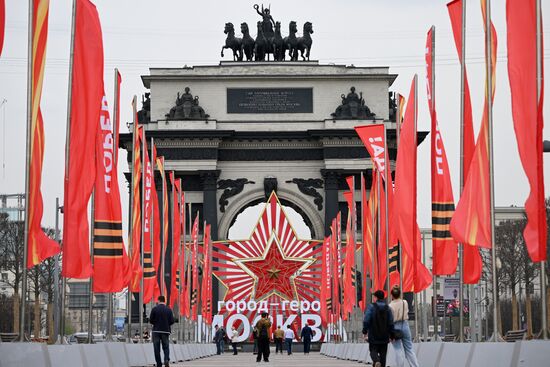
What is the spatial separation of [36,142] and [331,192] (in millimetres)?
66925

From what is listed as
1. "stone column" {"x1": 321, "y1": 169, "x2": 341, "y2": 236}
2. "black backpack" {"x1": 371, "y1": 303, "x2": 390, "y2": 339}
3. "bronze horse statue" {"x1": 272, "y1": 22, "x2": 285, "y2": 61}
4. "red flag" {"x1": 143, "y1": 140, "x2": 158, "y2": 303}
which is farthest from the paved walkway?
"bronze horse statue" {"x1": 272, "y1": 22, "x2": 285, "y2": 61}

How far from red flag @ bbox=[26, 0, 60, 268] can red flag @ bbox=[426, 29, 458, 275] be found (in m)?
11.3

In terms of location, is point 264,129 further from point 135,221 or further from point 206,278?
point 135,221

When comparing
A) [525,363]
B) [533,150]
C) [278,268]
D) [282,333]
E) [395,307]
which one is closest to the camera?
[525,363]

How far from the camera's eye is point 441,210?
33812mm

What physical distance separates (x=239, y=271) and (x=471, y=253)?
172ft

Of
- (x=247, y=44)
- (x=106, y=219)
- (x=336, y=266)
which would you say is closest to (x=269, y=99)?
(x=247, y=44)

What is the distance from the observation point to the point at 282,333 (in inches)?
2881

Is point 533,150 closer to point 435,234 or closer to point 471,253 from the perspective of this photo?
point 471,253

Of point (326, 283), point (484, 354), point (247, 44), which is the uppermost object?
point (247, 44)

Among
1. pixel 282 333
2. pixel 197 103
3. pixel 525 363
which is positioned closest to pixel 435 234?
pixel 525 363

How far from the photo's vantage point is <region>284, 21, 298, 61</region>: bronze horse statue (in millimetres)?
94938

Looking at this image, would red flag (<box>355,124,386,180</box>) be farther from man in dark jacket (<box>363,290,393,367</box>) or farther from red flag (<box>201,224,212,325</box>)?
red flag (<box>201,224,212,325</box>)

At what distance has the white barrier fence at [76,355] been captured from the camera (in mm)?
21391
